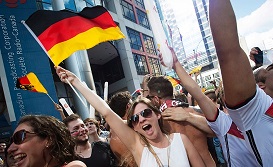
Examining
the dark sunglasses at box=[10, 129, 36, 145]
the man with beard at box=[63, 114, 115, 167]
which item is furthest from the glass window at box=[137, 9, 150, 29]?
the dark sunglasses at box=[10, 129, 36, 145]

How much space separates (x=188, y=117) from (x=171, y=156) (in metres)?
0.50

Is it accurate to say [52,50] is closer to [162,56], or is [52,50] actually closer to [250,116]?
Result: [162,56]

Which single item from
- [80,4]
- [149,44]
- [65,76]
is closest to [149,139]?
[65,76]

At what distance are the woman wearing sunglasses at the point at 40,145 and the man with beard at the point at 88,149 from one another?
41.3 inches

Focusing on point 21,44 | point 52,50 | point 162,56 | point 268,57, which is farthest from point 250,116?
point 21,44

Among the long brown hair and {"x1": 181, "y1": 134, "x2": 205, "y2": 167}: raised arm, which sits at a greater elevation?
the long brown hair

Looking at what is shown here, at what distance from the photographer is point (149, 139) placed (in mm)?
2344

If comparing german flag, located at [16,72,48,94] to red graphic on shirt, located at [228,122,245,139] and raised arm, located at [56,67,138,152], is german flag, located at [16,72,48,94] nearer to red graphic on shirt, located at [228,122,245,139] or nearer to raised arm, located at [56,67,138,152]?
raised arm, located at [56,67,138,152]

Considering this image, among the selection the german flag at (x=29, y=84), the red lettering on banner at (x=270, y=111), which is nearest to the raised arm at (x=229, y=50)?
the red lettering on banner at (x=270, y=111)

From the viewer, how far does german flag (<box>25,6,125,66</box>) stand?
4082 millimetres

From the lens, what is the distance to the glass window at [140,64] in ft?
89.6

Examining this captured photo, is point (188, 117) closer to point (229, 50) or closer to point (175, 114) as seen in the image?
point (175, 114)

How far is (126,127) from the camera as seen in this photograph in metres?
2.38

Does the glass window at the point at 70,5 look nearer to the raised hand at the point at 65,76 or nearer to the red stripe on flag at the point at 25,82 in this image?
the red stripe on flag at the point at 25,82
